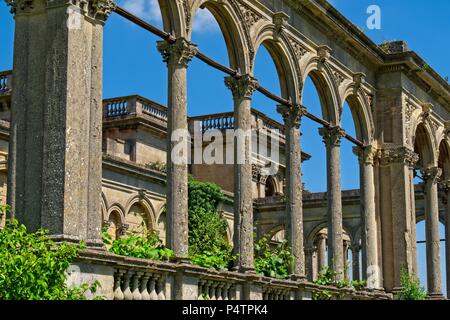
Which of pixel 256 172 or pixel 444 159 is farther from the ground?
pixel 256 172

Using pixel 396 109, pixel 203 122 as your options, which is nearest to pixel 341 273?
pixel 396 109

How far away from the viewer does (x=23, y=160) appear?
13.5 meters

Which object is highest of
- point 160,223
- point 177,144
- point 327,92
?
point 327,92

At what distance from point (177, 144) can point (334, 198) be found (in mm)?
7292

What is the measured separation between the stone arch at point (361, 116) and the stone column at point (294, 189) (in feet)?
13.1

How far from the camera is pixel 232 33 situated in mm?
18531

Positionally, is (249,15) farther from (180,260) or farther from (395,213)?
(395,213)

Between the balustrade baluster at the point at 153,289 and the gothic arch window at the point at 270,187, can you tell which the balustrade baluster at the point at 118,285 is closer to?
the balustrade baluster at the point at 153,289

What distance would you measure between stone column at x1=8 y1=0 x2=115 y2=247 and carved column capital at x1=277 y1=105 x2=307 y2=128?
283 inches

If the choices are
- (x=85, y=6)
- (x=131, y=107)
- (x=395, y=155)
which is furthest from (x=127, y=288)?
(x=131, y=107)

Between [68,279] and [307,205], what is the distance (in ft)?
94.0

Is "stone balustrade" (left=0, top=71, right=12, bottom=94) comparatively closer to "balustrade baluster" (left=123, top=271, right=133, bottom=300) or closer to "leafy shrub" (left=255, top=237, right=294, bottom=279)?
"leafy shrub" (left=255, top=237, right=294, bottom=279)

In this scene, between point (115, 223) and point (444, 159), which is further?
point (115, 223)

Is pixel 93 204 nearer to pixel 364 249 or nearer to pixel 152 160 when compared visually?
pixel 364 249
